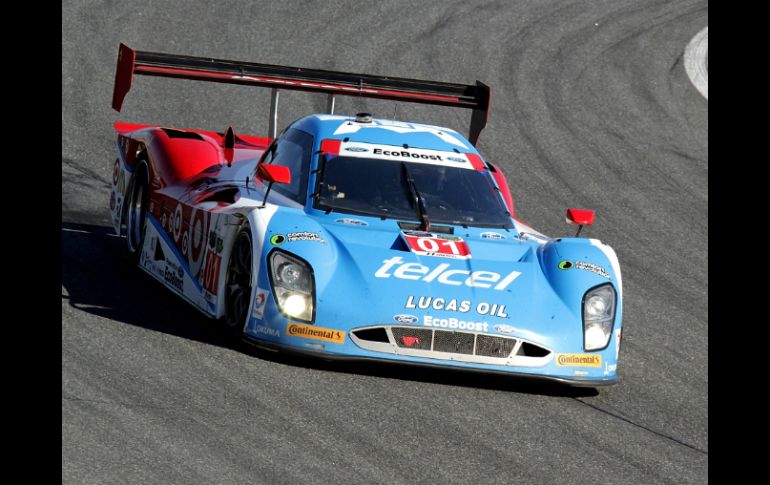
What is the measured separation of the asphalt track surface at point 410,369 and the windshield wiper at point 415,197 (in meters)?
1.22

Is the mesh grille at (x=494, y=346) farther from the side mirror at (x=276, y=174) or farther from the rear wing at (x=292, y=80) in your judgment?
the rear wing at (x=292, y=80)

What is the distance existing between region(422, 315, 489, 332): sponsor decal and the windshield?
51.3 inches

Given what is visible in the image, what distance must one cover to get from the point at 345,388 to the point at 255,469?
1405mm

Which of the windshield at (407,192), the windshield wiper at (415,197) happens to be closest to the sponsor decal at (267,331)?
the windshield at (407,192)

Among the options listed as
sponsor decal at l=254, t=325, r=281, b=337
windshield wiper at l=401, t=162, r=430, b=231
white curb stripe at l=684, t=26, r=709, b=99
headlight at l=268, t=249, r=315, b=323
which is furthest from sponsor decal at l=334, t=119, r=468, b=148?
white curb stripe at l=684, t=26, r=709, b=99

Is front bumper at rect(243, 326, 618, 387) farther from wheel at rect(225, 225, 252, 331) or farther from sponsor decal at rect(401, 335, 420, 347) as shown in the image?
wheel at rect(225, 225, 252, 331)

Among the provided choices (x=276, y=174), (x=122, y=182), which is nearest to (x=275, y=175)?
(x=276, y=174)

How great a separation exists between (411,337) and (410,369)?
0.39 m

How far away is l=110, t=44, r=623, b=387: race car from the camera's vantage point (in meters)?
6.63

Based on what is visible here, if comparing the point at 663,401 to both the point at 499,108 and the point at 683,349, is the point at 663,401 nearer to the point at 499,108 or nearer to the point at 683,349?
the point at 683,349

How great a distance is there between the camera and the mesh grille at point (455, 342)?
6609 millimetres

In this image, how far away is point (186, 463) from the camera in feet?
16.2

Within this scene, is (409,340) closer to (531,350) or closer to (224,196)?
(531,350)
